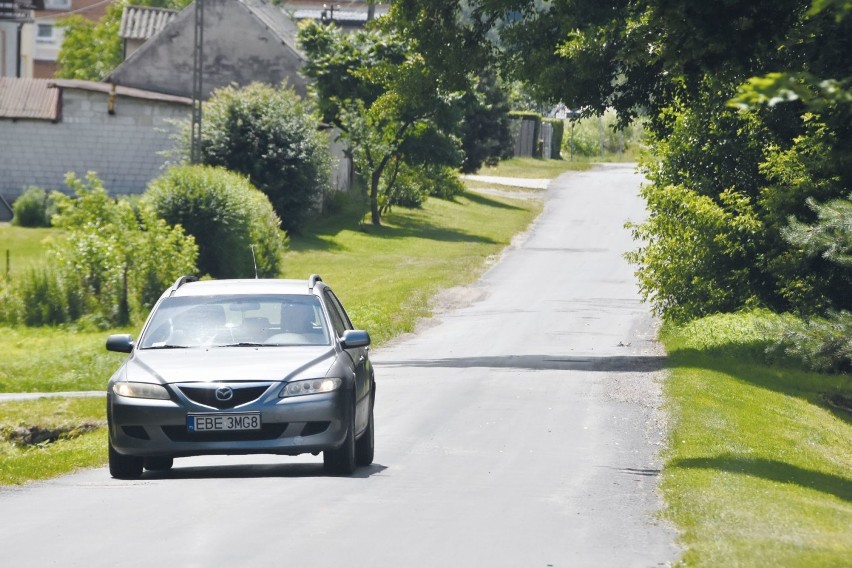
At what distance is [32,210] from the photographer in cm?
4841

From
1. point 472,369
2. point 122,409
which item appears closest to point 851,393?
point 472,369

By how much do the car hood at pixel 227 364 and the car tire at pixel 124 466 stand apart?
0.79 m

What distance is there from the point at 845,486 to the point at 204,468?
5659 millimetres

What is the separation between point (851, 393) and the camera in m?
24.4

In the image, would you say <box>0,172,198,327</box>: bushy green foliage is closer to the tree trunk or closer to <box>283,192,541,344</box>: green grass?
<box>283,192,541,344</box>: green grass

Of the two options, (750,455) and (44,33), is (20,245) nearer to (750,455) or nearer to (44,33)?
(750,455)

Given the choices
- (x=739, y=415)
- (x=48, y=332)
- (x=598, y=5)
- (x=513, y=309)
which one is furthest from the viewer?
(x=513, y=309)

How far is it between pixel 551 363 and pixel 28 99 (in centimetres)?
3297

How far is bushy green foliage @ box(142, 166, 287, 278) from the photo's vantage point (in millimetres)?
39438

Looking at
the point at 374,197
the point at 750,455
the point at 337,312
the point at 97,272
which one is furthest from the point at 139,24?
the point at 337,312

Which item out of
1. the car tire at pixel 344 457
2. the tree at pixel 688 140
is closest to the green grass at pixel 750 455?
the tree at pixel 688 140

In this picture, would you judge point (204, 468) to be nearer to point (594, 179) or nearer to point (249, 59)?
point (249, 59)

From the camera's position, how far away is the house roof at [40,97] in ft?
170

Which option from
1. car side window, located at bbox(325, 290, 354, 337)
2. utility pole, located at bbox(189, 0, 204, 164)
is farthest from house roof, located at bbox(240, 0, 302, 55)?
car side window, located at bbox(325, 290, 354, 337)
